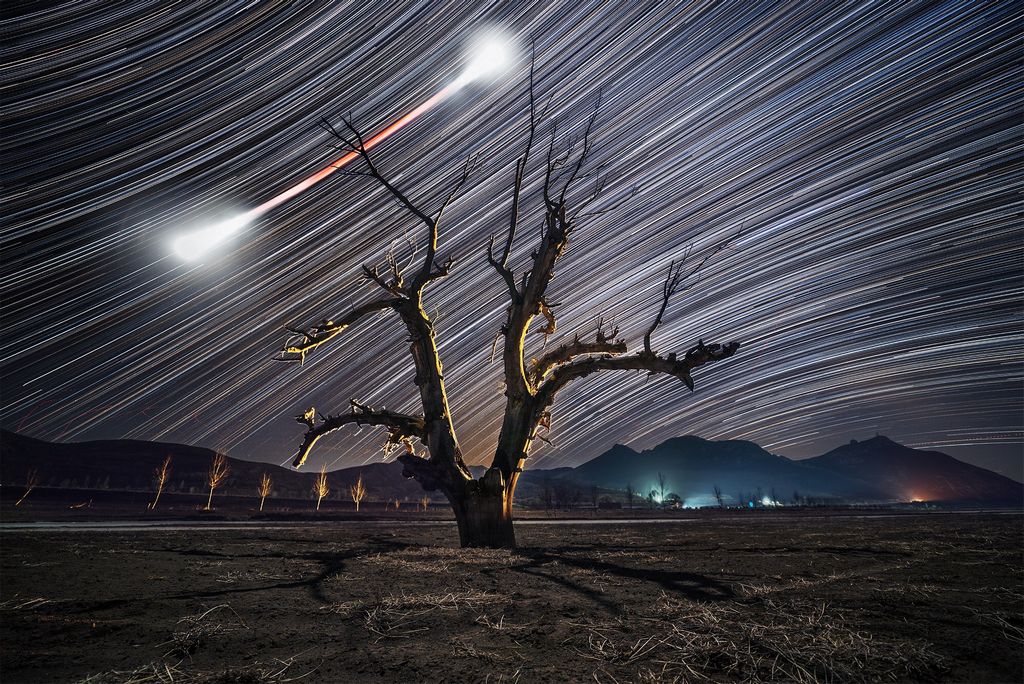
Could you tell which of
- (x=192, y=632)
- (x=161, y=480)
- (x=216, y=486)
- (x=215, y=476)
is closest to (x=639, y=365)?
(x=192, y=632)

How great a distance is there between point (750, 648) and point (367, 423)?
32.5 feet

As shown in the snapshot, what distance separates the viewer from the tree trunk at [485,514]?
10469 millimetres

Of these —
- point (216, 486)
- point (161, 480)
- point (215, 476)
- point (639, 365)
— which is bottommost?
point (216, 486)

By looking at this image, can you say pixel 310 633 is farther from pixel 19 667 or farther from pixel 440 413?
pixel 440 413

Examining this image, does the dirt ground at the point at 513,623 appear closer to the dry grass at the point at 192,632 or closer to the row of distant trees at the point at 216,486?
the dry grass at the point at 192,632

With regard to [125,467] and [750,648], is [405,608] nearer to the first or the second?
[750,648]

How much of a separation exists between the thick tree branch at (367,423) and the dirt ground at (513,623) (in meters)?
3.80

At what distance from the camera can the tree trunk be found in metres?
10.5

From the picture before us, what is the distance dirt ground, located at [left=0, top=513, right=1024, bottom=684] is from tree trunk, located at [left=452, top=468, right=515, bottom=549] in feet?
11.5

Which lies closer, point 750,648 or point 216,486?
point 750,648

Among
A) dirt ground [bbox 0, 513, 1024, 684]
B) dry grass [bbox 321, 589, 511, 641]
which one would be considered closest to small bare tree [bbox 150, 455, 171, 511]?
dirt ground [bbox 0, 513, 1024, 684]

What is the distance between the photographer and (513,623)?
3.72 m

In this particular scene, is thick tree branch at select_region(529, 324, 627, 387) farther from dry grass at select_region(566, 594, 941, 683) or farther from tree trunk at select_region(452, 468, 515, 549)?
dry grass at select_region(566, 594, 941, 683)

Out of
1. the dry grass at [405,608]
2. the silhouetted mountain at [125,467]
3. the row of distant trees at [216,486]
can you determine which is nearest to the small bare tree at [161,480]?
the row of distant trees at [216,486]
